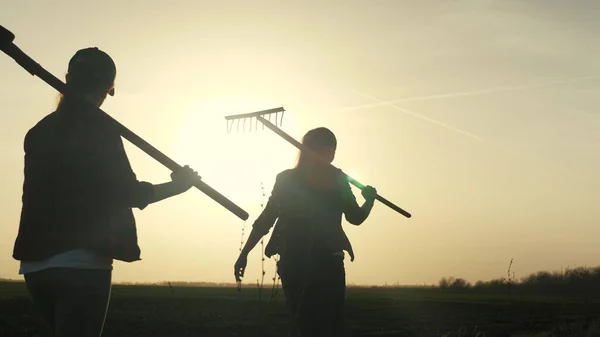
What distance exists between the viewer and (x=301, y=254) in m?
6.53

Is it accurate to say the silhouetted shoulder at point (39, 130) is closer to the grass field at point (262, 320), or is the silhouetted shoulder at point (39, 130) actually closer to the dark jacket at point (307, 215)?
the dark jacket at point (307, 215)

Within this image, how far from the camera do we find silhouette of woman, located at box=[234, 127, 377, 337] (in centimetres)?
645

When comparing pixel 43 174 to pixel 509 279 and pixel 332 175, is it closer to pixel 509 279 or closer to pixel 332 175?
pixel 332 175

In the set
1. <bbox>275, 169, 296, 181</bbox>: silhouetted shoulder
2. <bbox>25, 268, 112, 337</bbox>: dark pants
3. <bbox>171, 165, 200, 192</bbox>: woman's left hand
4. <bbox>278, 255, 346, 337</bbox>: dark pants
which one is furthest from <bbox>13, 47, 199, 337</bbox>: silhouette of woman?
<bbox>275, 169, 296, 181</bbox>: silhouetted shoulder

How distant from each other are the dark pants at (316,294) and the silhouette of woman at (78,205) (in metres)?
2.47

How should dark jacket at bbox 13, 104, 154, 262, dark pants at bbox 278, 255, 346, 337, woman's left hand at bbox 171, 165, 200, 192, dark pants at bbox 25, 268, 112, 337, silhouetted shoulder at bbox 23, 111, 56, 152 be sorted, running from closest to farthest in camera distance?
dark pants at bbox 25, 268, 112, 337 < dark jacket at bbox 13, 104, 154, 262 < silhouetted shoulder at bbox 23, 111, 56, 152 < woman's left hand at bbox 171, 165, 200, 192 < dark pants at bbox 278, 255, 346, 337

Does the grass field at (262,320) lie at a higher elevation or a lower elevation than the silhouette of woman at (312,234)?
lower

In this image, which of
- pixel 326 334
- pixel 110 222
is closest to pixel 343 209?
pixel 326 334

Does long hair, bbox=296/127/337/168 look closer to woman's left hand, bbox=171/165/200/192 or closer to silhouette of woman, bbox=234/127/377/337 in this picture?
silhouette of woman, bbox=234/127/377/337

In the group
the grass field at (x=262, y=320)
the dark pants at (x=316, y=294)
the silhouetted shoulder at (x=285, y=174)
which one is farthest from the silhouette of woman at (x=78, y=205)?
the grass field at (x=262, y=320)

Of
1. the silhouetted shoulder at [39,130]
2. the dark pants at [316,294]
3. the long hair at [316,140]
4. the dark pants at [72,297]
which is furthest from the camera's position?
the long hair at [316,140]

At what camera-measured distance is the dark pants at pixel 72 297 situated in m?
3.80

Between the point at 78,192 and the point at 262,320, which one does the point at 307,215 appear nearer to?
the point at 78,192

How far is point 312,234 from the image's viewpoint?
652 cm
